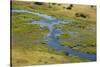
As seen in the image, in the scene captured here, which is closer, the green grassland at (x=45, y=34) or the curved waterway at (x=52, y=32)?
the green grassland at (x=45, y=34)

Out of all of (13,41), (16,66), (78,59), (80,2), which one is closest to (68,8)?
(80,2)

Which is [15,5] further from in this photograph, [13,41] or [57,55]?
[57,55]

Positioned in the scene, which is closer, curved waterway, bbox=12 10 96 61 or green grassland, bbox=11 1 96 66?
green grassland, bbox=11 1 96 66

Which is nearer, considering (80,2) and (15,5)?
(15,5)

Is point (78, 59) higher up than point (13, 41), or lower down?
lower down

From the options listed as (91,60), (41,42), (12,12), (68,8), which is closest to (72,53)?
(91,60)
